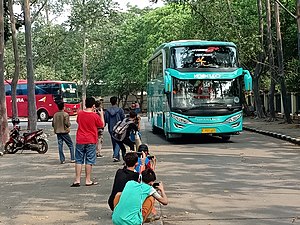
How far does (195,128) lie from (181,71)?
82.5 inches

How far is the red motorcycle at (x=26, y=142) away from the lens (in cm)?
1906

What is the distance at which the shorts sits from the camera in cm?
1139

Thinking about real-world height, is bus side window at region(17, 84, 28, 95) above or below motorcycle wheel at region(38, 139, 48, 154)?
above

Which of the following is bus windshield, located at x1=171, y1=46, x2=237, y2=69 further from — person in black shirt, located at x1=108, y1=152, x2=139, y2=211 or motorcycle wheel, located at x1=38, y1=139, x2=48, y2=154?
person in black shirt, located at x1=108, y1=152, x2=139, y2=211

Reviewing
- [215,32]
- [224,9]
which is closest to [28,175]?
[215,32]

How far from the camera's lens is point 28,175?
44.9 feet

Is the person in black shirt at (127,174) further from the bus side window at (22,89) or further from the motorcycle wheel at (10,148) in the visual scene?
the bus side window at (22,89)

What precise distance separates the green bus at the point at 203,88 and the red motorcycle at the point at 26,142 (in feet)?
15.4

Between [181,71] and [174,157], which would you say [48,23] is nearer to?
[181,71]

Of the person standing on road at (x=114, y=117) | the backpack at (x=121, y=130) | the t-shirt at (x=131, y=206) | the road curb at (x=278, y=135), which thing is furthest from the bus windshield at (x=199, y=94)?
the t-shirt at (x=131, y=206)

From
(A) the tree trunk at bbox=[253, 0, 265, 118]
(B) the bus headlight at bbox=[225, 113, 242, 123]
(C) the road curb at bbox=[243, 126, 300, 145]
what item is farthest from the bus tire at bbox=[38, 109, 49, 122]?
(B) the bus headlight at bbox=[225, 113, 242, 123]

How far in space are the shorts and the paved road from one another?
1.78ft

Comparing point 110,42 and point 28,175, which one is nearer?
point 28,175

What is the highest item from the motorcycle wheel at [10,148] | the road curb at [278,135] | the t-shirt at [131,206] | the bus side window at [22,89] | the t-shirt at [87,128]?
the bus side window at [22,89]
